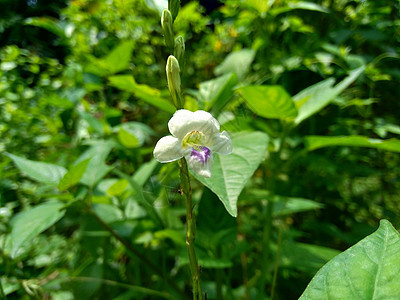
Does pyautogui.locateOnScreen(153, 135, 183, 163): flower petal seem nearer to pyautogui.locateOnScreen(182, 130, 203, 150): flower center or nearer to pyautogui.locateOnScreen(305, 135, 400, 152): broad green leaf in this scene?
pyautogui.locateOnScreen(182, 130, 203, 150): flower center

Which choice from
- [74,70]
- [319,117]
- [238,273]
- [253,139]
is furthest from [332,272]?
[74,70]

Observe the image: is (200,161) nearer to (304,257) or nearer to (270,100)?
(270,100)

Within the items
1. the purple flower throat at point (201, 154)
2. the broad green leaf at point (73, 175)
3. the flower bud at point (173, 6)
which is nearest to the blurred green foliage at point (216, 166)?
the broad green leaf at point (73, 175)

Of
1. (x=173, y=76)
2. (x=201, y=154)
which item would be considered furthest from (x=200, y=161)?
(x=173, y=76)

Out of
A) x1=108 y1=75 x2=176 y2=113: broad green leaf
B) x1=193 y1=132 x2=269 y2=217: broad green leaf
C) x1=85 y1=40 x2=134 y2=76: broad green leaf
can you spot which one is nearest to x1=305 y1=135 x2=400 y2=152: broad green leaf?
x1=193 y1=132 x2=269 y2=217: broad green leaf

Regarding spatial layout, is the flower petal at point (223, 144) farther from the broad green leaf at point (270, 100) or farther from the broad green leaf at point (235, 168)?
the broad green leaf at point (270, 100)

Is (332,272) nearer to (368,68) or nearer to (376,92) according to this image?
(368,68)
